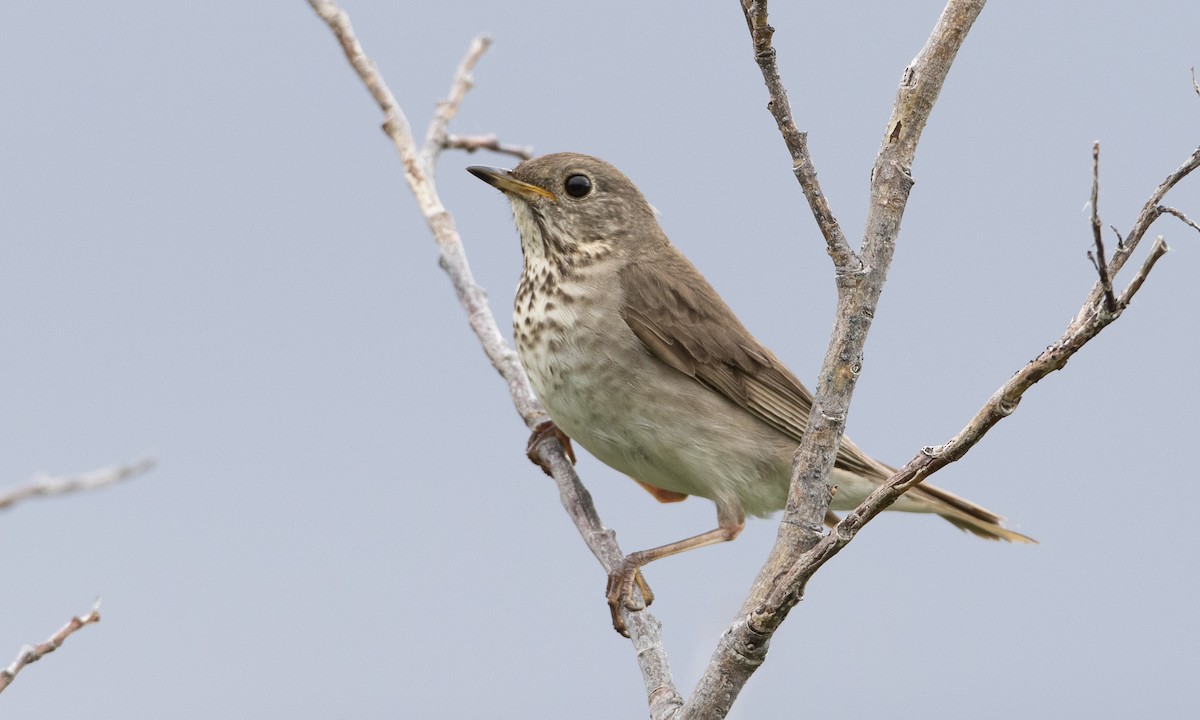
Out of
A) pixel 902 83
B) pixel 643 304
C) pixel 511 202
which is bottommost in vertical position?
pixel 902 83

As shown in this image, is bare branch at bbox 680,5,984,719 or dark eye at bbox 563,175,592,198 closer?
bare branch at bbox 680,5,984,719

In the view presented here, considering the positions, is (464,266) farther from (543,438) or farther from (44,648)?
(44,648)

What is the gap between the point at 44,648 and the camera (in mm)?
3113

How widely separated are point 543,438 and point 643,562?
1307 millimetres

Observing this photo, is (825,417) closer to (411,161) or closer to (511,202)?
(511,202)

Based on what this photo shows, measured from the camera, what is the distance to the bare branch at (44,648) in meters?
2.91

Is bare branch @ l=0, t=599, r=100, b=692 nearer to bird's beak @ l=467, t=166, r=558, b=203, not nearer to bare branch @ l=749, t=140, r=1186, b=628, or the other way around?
bare branch @ l=749, t=140, r=1186, b=628

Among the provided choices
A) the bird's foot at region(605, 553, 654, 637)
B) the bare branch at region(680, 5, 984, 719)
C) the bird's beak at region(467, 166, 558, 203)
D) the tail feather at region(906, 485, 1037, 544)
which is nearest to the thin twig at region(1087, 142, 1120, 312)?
the bare branch at region(680, 5, 984, 719)

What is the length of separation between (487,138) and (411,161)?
495mm

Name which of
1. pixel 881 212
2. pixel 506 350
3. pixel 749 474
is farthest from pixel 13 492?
pixel 506 350

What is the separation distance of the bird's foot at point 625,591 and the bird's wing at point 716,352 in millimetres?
1214

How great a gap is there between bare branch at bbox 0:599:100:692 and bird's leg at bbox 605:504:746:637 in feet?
7.13

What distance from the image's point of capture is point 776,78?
10.4 feet

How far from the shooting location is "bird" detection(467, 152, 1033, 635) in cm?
586
